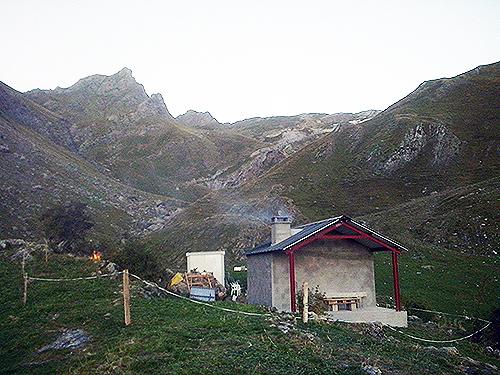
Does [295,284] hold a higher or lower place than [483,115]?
lower

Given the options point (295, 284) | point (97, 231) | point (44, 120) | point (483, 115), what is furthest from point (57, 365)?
point (44, 120)

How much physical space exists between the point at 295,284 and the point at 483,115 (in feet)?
251

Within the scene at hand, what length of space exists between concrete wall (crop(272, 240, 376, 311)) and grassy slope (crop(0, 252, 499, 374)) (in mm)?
3916

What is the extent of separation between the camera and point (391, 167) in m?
82.6

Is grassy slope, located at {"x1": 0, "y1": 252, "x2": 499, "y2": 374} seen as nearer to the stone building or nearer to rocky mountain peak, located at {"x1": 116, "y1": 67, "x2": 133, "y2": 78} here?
the stone building

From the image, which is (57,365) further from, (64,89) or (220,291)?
(64,89)

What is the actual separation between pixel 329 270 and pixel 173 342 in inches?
508

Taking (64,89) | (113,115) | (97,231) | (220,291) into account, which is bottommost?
(220,291)

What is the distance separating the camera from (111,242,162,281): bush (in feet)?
91.1

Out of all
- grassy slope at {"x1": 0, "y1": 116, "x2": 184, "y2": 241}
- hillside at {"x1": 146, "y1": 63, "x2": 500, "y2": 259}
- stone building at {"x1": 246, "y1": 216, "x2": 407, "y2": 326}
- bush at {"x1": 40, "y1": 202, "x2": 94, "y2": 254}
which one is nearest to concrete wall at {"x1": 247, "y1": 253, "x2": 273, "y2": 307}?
stone building at {"x1": 246, "y1": 216, "x2": 407, "y2": 326}

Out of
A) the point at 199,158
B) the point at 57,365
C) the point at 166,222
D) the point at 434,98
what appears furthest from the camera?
the point at 199,158

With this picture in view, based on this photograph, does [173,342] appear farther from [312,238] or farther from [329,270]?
[329,270]

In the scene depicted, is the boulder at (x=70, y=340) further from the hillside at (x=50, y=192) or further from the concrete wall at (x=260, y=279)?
the hillside at (x=50, y=192)

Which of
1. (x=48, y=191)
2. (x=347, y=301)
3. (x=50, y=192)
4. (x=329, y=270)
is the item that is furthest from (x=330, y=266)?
(x=48, y=191)
